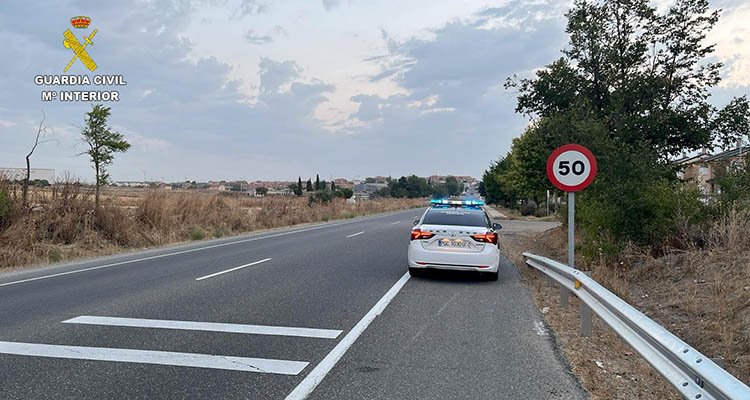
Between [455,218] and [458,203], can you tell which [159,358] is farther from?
[458,203]

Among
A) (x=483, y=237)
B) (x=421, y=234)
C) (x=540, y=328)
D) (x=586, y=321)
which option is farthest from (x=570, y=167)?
(x=586, y=321)

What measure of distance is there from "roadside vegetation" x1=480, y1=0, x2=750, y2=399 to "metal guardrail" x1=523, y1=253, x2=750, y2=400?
1.87 ft

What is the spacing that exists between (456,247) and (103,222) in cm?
1403

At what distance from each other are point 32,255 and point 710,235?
16.0 meters

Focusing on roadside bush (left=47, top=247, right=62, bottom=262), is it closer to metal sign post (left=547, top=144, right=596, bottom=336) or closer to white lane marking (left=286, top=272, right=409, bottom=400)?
white lane marking (left=286, top=272, right=409, bottom=400)

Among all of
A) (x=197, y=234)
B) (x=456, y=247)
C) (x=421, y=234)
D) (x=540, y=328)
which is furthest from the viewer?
(x=197, y=234)

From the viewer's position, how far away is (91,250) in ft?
60.5

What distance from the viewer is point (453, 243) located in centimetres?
1127

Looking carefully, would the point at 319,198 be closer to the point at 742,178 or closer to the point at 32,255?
the point at 32,255

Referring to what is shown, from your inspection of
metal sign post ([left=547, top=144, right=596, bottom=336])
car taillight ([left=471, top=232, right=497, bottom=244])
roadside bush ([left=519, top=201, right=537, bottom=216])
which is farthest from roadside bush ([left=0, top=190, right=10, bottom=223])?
roadside bush ([left=519, top=201, right=537, bottom=216])

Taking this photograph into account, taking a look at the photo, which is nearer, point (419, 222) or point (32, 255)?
point (419, 222)

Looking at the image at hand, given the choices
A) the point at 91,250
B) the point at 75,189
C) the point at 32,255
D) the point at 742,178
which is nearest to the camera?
the point at 742,178

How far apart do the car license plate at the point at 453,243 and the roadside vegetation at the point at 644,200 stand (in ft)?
5.15

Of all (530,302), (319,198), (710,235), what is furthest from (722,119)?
(319,198)
